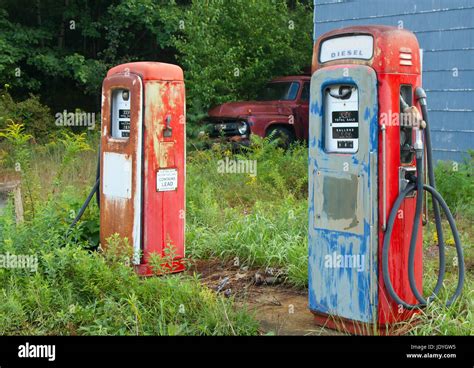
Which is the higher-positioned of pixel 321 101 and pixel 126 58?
pixel 126 58

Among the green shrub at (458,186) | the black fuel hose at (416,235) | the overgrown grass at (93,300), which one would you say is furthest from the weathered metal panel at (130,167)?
the green shrub at (458,186)

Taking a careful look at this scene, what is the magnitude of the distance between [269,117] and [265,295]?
855 cm

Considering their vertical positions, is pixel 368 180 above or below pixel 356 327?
above

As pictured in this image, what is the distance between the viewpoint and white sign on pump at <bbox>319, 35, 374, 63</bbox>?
16.0ft

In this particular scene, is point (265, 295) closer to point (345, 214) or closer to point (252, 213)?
point (345, 214)

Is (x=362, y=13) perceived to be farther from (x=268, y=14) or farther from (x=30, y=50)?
(x=30, y=50)

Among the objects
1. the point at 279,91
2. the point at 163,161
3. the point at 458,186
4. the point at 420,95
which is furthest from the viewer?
the point at 279,91

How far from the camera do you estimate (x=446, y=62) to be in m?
10.9

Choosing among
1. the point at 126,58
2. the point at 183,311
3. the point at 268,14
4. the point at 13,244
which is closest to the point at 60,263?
the point at 13,244

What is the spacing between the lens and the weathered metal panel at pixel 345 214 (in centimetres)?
482

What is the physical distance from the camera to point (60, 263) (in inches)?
221

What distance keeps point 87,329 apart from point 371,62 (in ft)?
8.45

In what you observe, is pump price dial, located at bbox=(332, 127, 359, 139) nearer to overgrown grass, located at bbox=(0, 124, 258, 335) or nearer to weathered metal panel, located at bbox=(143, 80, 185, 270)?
overgrown grass, located at bbox=(0, 124, 258, 335)

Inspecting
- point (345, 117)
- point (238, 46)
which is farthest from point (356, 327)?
point (238, 46)
